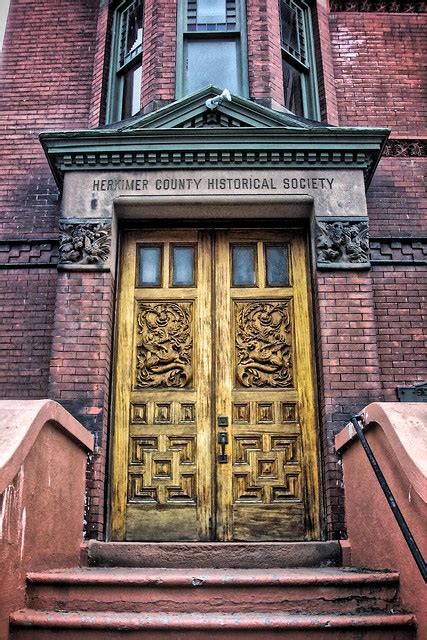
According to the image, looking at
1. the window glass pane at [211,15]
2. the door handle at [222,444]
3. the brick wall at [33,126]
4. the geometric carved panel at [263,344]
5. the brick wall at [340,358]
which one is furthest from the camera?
the window glass pane at [211,15]

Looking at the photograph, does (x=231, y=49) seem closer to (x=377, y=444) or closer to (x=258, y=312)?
(x=258, y=312)

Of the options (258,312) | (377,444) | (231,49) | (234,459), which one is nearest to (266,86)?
(231,49)

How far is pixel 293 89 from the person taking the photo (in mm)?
8367

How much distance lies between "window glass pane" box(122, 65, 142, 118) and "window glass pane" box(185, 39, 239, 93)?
2.38 feet

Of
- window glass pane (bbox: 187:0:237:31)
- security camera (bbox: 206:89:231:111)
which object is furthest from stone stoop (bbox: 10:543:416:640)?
window glass pane (bbox: 187:0:237:31)

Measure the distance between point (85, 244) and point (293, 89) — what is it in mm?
3587

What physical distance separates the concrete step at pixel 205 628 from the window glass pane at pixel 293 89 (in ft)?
20.5

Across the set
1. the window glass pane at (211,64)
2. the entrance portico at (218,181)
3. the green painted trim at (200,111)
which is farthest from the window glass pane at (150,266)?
the window glass pane at (211,64)

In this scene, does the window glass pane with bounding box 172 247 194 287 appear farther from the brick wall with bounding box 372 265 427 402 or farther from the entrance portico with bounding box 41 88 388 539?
the brick wall with bounding box 372 265 427 402

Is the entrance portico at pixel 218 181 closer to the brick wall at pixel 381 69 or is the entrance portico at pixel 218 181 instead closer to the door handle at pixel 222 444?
the door handle at pixel 222 444

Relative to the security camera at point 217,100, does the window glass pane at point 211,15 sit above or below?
above

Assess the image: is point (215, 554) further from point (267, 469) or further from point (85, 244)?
point (85, 244)

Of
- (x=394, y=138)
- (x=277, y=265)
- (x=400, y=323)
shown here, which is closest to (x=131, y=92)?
(x=277, y=265)

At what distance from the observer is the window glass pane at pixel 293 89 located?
827cm
